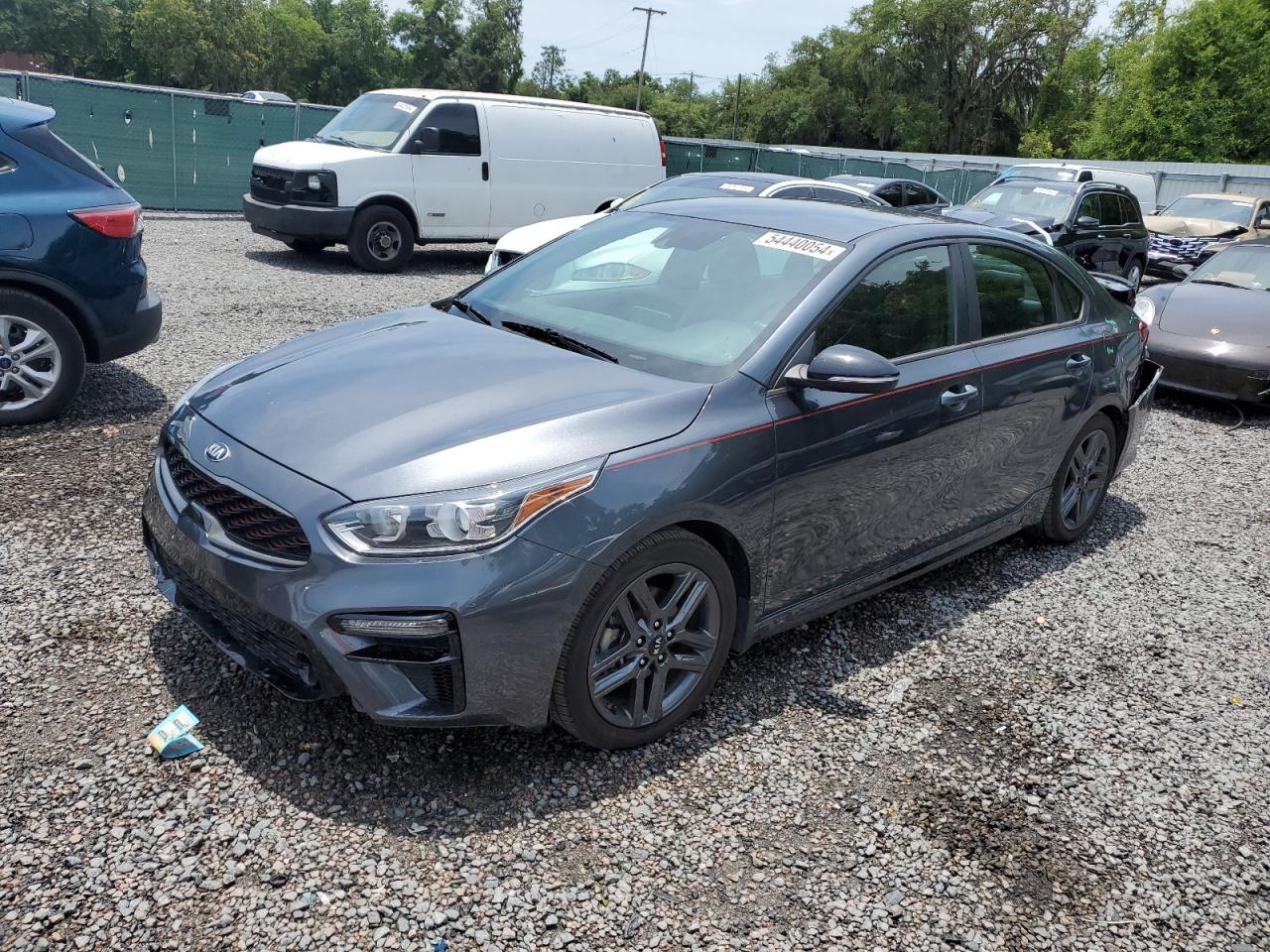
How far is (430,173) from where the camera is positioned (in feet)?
41.3

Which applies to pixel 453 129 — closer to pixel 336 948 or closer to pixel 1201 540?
pixel 1201 540

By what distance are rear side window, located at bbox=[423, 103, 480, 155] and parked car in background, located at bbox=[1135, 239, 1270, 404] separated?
26.7 ft

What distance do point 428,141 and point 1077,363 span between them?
9.72 meters

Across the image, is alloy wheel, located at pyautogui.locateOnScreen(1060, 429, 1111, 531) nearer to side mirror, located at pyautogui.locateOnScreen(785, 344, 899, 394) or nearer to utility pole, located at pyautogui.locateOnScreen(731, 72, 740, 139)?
side mirror, located at pyautogui.locateOnScreen(785, 344, 899, 394)

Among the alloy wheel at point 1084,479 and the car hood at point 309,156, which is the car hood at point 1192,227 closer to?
the car hood at point 309,156

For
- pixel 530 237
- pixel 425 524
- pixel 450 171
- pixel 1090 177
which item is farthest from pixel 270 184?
pixel 1090 177

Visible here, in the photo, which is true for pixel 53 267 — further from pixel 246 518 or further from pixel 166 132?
pixel 166 132

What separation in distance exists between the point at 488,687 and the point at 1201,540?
4645 millimetres

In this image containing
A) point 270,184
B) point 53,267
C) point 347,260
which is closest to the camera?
point 53,267

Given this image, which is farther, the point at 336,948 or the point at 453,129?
the point at 453,129

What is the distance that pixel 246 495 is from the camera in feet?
9.56

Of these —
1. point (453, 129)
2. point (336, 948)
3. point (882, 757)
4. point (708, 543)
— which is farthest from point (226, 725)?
point (453, 129)

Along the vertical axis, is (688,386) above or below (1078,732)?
above

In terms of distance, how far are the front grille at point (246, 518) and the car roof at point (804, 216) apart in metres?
2.25
